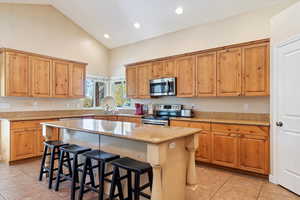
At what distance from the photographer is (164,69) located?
193 inches

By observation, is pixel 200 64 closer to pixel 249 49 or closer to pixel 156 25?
pixel 249 49

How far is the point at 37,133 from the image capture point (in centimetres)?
424

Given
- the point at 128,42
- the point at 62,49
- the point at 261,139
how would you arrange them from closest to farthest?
the point at 261,139, the point at 62,49, the point at 128,42

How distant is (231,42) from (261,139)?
2157 mm

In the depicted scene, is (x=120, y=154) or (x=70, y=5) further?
(x=70, y=5)

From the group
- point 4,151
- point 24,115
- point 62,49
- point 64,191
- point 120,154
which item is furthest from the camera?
point 62,49

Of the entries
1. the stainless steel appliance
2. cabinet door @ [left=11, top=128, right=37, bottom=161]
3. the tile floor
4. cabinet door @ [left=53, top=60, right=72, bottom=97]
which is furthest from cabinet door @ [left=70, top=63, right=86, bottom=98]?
the tile floor

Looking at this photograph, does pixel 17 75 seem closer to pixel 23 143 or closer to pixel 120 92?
pixel 23 143

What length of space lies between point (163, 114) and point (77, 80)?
2.70m

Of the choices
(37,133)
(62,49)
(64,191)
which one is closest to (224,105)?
(64,191)

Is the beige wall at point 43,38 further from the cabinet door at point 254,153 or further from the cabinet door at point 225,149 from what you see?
the cabinet door at point 254,153

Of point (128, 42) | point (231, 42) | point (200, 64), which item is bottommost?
point (200, 64)

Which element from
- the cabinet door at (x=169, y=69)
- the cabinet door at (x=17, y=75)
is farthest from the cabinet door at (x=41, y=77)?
the cabinet door at (x=169, y=69)

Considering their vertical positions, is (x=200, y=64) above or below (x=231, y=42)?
below
